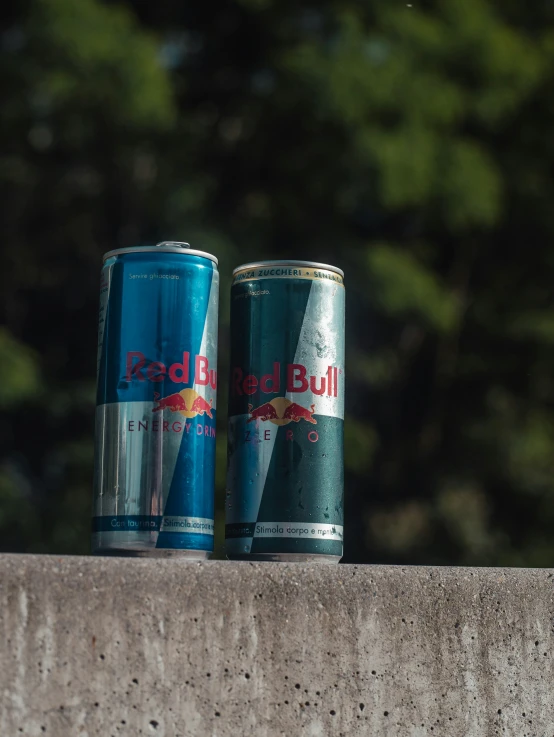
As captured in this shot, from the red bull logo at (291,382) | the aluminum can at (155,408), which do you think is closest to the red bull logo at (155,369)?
the aluminum can at (155,408)

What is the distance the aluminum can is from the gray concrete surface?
0.16 metres

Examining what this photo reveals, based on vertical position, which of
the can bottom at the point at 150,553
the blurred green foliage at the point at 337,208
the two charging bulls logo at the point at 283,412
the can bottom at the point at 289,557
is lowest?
the can bottom at the point at 150,553

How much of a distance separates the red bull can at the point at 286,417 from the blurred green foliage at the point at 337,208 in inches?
254

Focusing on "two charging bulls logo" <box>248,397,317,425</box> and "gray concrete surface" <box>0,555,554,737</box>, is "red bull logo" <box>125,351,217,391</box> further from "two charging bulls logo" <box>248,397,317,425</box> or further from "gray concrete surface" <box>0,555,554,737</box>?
"gray concrete surface" <box>0,555,554,737</box>

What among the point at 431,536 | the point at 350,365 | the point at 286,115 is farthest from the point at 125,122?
the point at 431,536

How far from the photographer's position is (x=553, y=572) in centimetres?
221

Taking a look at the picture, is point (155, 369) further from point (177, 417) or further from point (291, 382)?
point (291, 382)

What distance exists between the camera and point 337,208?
995cm

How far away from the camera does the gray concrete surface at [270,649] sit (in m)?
1.70

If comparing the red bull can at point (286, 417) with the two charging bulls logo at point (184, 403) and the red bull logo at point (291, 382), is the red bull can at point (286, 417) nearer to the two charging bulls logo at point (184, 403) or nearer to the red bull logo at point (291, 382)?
the red bull logo at point (291, 382)

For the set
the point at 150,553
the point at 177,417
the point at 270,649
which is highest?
the point at 177,417

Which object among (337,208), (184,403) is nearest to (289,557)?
(184,403)

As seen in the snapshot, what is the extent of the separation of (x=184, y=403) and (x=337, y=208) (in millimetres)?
8090

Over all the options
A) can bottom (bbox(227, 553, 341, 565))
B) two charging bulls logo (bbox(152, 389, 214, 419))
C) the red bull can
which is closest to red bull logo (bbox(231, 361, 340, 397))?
the red bull can
